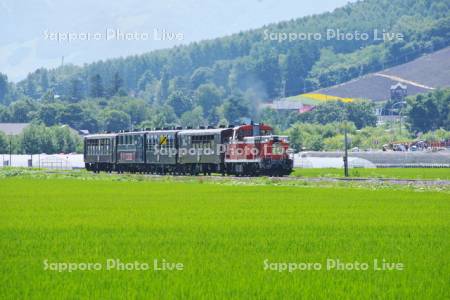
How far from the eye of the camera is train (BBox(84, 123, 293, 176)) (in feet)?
285

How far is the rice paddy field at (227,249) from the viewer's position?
21750mm

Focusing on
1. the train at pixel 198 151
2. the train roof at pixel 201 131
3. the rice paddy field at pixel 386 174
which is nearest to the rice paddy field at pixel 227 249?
the train at pixel 198 151

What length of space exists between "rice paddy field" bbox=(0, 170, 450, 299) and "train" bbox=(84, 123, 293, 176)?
37.0 m

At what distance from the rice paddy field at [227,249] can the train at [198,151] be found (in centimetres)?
3698

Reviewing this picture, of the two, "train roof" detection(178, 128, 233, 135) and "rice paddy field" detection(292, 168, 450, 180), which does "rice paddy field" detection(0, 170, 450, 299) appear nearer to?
"train roof" detection(178, 128, 233, 135)

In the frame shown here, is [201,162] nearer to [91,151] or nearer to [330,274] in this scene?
[91,151]

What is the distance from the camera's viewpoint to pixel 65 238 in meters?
30.9

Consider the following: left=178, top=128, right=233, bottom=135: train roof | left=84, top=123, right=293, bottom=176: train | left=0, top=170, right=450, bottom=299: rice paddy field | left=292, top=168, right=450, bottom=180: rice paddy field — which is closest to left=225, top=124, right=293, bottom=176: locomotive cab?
left=84, top=123, right=293, bottom=176: train

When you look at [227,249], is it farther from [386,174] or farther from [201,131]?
[386,174]

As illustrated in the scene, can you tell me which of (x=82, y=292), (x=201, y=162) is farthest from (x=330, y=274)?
(x=201, y=162)

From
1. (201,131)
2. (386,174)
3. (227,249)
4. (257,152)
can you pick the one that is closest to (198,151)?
(201,131)

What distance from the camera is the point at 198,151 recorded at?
9519 cm

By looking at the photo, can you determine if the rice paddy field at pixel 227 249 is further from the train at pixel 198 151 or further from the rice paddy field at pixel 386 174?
the rice paddy field at pixel 386 174

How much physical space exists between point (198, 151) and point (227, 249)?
67395 millimetres
